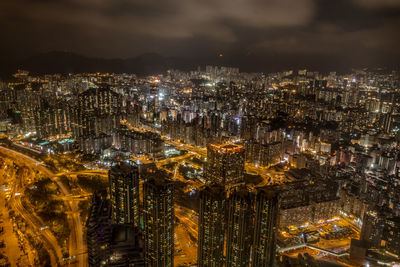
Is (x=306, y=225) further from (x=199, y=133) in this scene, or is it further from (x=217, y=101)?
(x=217, y=101)

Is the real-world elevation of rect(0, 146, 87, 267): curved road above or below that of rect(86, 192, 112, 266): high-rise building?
below

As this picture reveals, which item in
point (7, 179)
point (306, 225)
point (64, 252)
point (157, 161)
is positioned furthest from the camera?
point (157, 161)

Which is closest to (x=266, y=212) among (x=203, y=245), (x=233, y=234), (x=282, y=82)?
(x=233, y=234)

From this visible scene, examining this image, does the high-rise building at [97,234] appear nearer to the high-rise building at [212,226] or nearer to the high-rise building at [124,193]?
the high-rise building at [212,226]

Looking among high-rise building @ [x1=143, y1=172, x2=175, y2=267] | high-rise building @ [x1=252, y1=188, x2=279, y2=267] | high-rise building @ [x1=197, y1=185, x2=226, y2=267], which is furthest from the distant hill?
high-rise building @ [x1=252, y1=188, x2=279, y2=267]

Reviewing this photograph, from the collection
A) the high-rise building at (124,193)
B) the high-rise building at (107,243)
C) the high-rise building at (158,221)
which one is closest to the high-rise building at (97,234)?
the high-rise building at (107,243)

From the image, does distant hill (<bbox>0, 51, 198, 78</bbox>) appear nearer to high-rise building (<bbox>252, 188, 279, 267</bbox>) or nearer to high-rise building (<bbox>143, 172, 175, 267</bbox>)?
high-rise building (<bbox>143, 172, 175, 267</bbox>)
